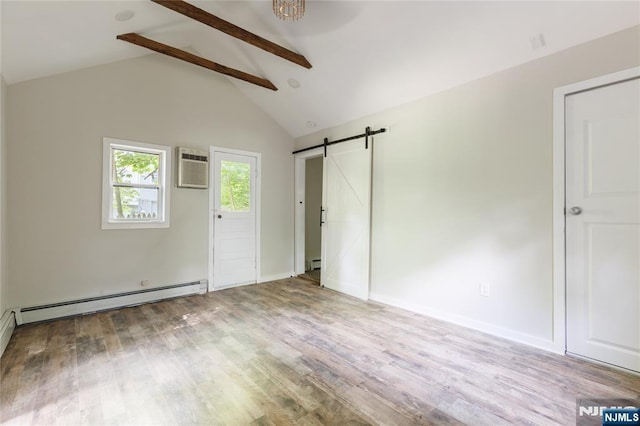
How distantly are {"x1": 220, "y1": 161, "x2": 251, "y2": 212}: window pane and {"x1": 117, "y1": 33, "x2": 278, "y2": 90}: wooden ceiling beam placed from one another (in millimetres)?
1280

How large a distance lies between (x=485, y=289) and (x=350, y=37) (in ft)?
9.57

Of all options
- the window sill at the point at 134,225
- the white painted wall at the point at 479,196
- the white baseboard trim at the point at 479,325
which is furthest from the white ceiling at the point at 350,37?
the white baseboard trim at the point at 479,325

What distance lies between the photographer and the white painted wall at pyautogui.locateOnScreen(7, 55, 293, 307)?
3.03 metres

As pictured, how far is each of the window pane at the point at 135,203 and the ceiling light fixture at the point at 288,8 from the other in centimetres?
274

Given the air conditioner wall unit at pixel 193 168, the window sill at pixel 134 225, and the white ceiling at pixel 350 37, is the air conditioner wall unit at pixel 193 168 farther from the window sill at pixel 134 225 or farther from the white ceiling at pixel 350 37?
the white ceiling at pixel 350 37

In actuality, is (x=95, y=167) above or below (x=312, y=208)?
above

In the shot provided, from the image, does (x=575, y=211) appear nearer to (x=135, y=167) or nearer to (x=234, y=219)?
(x=234, y=219)

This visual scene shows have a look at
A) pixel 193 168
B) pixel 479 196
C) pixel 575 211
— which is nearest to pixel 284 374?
pixel 479 196

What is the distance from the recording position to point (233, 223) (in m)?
4.55

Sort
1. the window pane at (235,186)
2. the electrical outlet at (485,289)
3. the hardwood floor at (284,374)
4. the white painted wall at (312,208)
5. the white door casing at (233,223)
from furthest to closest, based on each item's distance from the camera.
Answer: the white painted wall at (312,208)
the window pane at (235,186)
the white door casing at (233,223)
the electrical outlet at (485,289)
the hardwood floor at (284,374)

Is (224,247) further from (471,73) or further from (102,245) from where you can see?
(471,73)

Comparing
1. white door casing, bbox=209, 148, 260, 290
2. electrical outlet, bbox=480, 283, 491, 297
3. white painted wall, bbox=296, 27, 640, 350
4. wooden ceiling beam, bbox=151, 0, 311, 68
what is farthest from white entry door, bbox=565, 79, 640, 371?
white door casing, bbox=209, 148, 260, 290

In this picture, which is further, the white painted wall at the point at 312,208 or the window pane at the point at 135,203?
the white painted wall at the point at 312,208

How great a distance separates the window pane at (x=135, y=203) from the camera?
361 centimetres
